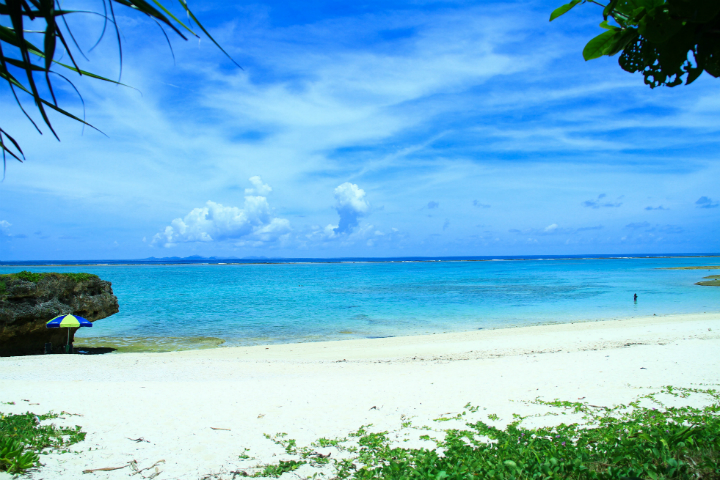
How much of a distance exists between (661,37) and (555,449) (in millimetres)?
4084

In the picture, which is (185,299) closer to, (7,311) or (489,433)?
(7,311)

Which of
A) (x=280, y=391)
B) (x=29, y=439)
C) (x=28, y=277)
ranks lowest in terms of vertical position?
(x=280, y=391)

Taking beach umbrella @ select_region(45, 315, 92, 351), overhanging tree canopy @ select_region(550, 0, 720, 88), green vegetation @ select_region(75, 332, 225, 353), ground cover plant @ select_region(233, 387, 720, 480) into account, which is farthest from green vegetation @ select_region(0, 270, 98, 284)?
overhanging tree canopy @ select_region(550, 0, 720, 88)

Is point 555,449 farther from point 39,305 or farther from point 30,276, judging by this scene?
point 30,276

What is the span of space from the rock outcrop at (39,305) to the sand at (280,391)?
2.21m

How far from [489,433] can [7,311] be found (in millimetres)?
17691

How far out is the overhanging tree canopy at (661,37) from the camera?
1430 mm

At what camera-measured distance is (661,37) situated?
1431 millimetres

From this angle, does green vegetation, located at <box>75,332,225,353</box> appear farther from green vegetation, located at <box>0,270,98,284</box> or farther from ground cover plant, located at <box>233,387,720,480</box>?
ground cover plant, located at <box>233,387,720,480</box>

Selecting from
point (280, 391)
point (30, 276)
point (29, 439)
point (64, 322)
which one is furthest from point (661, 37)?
point (30, 276)

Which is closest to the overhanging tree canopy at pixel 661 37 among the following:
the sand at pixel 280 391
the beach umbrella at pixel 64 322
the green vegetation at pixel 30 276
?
the sand at pixel 280 391

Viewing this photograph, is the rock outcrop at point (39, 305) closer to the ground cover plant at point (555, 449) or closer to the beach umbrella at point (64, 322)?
the beach umbrella at point (64, 322)

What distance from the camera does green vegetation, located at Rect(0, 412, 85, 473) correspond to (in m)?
4.41

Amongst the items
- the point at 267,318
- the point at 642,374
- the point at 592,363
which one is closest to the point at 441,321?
the point at 267,318
